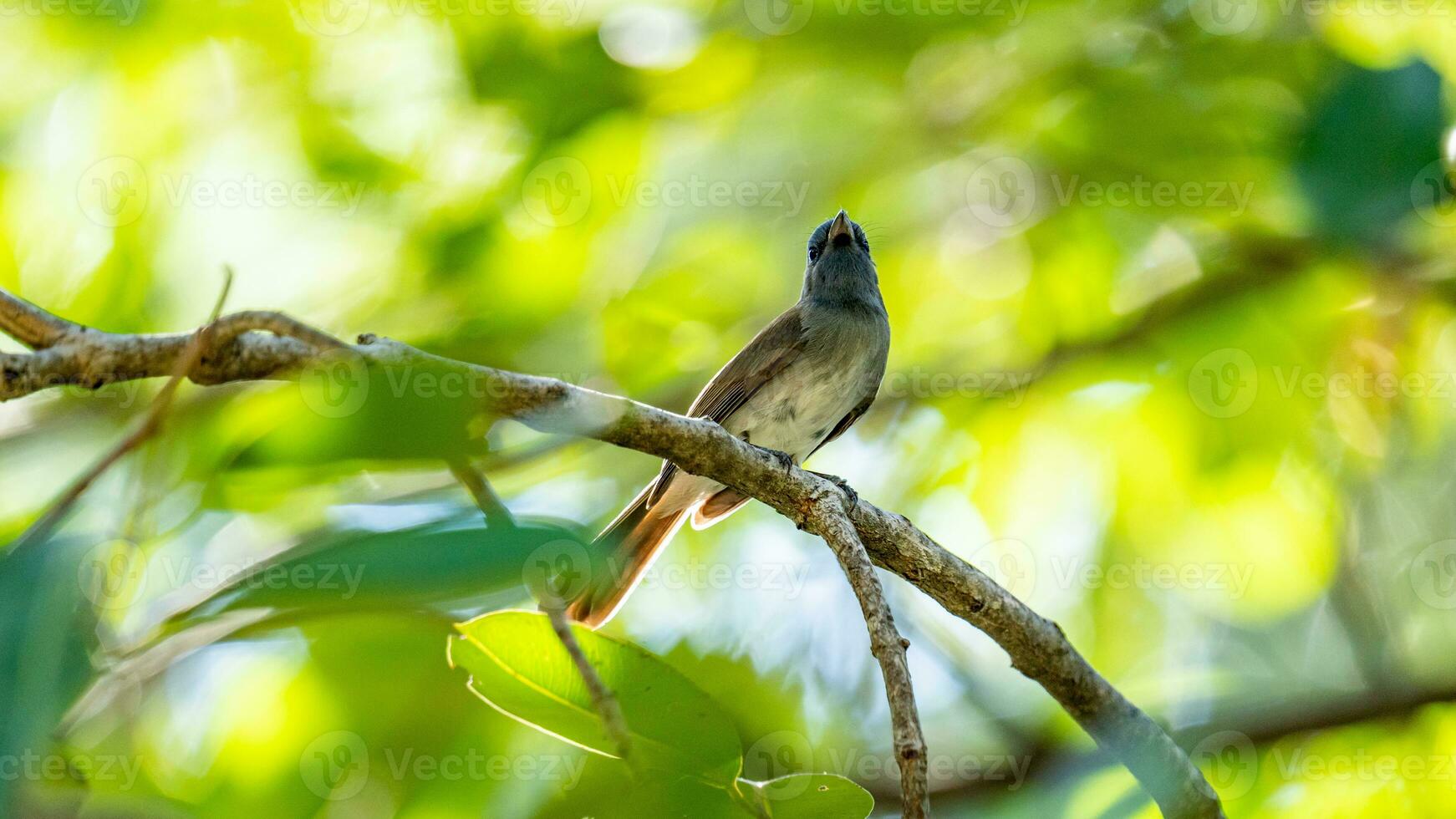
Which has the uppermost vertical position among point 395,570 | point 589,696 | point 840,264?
point 395,570

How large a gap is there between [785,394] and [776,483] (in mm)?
1600

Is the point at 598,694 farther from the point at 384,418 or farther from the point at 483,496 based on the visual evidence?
the point at 384,418

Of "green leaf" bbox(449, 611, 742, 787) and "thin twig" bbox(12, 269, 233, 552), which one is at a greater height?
"thin twig" bbox(12, 269, 233, 552)

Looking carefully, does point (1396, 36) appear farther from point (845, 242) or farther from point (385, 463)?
point (385, 463)

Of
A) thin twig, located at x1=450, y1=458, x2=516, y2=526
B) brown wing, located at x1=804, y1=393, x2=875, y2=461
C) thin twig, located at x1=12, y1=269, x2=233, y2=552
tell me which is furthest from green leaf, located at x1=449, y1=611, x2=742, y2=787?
brown wing, located at x1=804, y1=393, x2=875, y2=461

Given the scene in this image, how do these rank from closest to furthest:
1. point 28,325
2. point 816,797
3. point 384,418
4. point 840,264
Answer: point 384,418
point 816,797
point 28,325
point 840,264

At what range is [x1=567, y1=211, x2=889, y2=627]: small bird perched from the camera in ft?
12.8

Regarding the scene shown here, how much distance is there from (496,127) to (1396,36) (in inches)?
140

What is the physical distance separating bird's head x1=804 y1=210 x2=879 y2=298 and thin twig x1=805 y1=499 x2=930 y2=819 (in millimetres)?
2265

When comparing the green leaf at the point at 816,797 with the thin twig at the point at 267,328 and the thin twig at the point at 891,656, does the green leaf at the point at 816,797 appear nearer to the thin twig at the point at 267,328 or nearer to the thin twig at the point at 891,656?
the thin twig at the point at 891,656

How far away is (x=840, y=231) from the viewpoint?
4.53 m

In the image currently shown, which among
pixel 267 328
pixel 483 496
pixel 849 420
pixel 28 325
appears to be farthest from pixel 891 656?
pixel 849 420

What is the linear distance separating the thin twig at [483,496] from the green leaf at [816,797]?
2.01 feet

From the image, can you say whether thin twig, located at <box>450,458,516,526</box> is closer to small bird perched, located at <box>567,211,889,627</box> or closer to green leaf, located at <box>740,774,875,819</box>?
green leaf, located at <box>740,774,875,819</box>
